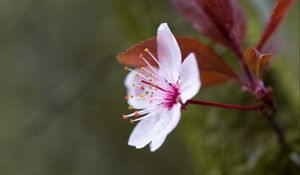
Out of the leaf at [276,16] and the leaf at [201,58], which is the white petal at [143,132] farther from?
the leaf at [276,16]

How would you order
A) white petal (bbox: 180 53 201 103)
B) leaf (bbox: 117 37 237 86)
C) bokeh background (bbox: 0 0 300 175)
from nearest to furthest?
white petal (bbox: 180 53 201 103), leaf (bbox: 117 37 237 86), bokeh background (bbox: 0 0 300 175)

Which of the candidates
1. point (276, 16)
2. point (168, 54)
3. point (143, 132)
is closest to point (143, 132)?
point (143, 132)

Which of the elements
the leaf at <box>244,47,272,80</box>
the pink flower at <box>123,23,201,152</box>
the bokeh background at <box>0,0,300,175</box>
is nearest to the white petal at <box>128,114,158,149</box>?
the pink flower at <box>123,23,201,152</box>

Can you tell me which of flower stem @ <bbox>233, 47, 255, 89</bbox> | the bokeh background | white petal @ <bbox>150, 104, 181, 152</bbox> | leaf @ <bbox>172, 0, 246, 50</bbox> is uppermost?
leaf @ <bbox>172, 0, 246, 50</bbox>

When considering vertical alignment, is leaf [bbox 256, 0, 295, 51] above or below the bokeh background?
above

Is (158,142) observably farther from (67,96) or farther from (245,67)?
(67,96)

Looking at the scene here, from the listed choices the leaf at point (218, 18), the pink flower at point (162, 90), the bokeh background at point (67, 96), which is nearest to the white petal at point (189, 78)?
the pink flower at point (162, 90)

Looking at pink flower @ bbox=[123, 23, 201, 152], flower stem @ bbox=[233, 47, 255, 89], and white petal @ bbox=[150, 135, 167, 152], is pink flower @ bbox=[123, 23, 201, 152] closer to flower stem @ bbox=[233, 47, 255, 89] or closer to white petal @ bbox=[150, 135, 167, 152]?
white petal @ bbox=[150, 135, 167, 152]
